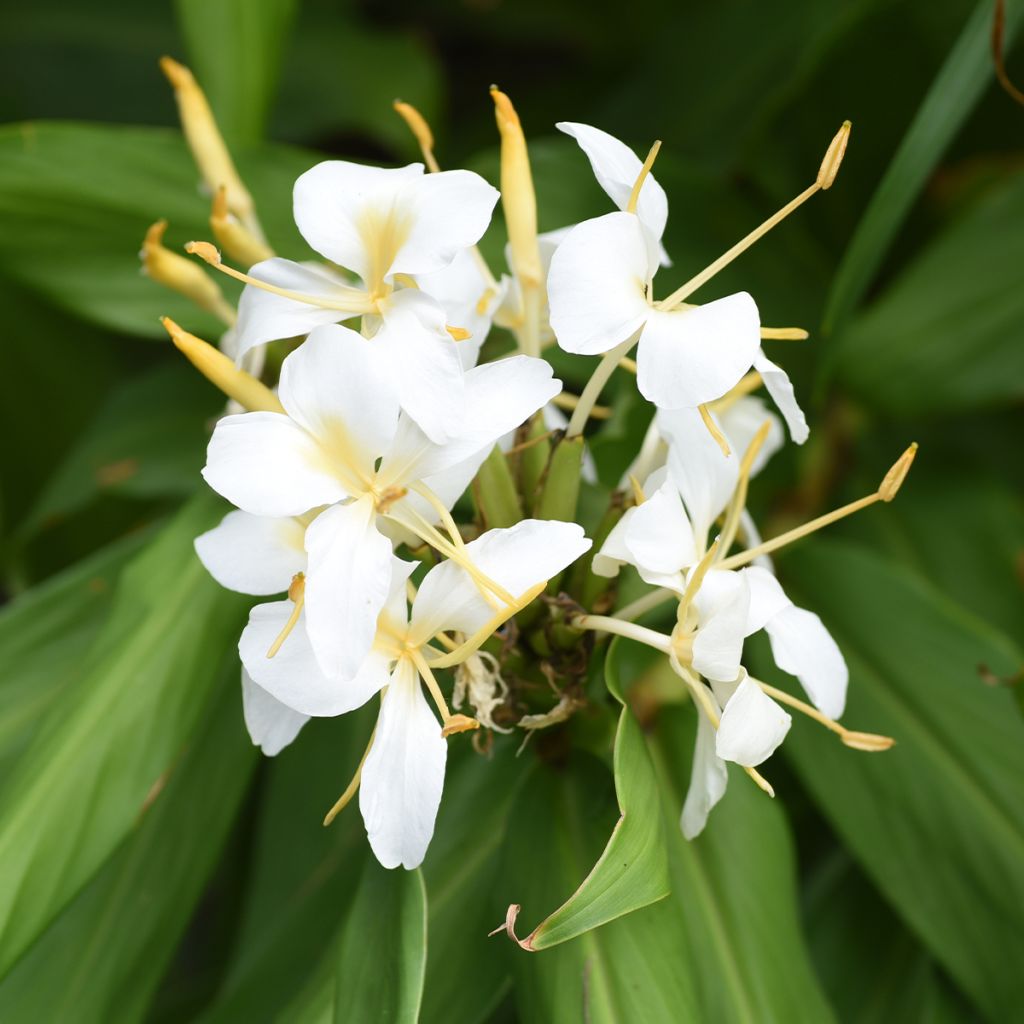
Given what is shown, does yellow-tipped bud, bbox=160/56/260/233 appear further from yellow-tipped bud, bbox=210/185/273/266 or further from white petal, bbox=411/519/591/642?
white petal, bbox=411/519/591/642

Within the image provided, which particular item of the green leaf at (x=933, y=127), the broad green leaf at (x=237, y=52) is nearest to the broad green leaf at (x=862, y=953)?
the green leaf at (x=933, y=127)

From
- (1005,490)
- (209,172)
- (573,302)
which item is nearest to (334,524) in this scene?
(573,302)

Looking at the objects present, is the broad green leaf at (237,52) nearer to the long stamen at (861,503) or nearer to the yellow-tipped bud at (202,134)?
the yellow-tipped bud at (202,134)

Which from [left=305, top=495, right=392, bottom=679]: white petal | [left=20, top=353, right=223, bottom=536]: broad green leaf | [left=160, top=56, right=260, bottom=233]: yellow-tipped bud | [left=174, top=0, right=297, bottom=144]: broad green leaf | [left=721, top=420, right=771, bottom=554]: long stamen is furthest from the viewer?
[left=20, top=353, right=223, bottom=536]: broad green leaf

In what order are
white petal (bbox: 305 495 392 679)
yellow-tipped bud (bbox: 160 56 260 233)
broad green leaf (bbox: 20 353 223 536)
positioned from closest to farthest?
white petal (bbox: 305 495 392 679) < yellow-tipped bud (bbox: 160 56 260 233) < broad green leaf (bbox: 20 353 223 536)

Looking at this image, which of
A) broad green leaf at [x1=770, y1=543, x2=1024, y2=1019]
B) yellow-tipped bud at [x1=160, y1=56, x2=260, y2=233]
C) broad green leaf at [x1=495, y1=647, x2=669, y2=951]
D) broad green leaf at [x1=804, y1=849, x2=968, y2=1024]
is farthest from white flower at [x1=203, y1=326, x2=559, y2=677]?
broad green leaf at [x1=804, y1=849, x2=968, y2=1024]
